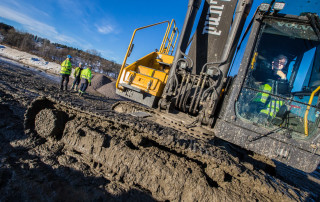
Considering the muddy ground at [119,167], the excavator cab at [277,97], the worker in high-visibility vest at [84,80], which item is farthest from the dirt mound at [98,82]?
the excavator cab at [277,97]

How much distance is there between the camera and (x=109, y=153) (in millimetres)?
2199

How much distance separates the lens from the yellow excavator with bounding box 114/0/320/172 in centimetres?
230

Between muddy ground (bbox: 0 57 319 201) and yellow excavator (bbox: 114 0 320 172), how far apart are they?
0.47m

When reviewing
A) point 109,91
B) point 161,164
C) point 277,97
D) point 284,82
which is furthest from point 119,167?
point 109,91

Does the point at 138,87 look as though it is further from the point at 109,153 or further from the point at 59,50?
the point at 59,50

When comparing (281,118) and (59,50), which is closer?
(281,118)

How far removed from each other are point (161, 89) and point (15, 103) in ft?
11.0

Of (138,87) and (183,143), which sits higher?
(138,87)

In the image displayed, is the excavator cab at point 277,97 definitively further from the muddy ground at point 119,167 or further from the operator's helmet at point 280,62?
the muddy ground at point 119,167

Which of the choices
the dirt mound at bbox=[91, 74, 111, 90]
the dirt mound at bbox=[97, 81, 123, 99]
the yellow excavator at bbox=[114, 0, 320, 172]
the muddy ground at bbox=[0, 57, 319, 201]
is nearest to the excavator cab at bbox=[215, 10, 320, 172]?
the yellow excavator at bbox=[114, 0, 320, 172]

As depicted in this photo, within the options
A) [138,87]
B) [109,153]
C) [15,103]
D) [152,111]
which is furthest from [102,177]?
[15,103]

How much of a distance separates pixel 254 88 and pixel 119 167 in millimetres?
2185

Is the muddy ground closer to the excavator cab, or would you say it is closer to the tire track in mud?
the tire track in mud

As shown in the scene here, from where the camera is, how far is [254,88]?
2.55 metres
